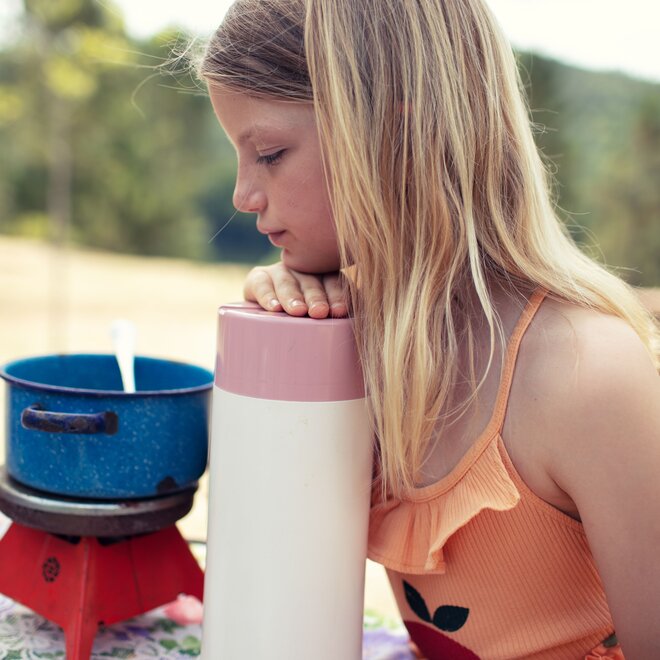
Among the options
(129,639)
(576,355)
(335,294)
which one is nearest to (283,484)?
(335,294)

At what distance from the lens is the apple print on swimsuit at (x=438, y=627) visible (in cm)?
99

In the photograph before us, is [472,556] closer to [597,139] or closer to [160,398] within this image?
[160,398]

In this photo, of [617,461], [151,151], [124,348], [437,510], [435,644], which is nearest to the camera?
[617,461]

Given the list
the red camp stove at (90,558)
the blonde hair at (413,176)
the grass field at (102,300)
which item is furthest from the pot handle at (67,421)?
the grass field at (102,300)

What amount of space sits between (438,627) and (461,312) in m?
0.42

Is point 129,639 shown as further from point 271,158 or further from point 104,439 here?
point 271,158

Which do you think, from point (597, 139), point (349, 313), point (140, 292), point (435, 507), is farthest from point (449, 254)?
point (597, 139)

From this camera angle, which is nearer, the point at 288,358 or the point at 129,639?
the point at 288,358

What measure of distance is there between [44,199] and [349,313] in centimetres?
1184

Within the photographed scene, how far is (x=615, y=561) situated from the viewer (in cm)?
83

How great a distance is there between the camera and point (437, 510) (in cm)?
93

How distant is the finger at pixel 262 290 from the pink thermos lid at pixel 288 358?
0.06 m

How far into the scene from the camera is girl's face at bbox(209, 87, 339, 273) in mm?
936

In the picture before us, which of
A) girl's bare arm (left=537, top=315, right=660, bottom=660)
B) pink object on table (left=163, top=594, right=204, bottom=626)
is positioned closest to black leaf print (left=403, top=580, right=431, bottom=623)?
girl's bare arm (left=537, top=315, right=660, bottom=660)
